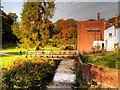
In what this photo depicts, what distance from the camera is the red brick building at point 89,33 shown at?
29.7 m

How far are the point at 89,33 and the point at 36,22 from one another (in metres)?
14.4

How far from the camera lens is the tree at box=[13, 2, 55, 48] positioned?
22.1 meters

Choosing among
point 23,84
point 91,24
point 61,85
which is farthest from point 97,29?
point 23,84

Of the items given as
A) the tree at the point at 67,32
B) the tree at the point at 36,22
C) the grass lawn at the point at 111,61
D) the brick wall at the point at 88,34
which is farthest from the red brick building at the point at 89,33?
the grass lawn at the point at 111,61

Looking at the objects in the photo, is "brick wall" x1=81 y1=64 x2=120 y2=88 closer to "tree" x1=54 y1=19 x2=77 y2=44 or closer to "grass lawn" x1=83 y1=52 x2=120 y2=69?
"grass lawn" x1=83 y1=52 x2=120 y2=69

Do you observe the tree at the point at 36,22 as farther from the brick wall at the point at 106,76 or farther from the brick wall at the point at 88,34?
the brick wall at the point at 106,76

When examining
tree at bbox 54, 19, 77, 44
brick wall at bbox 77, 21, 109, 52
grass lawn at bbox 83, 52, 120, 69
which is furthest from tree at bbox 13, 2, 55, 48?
tree at bbox 54, 19, 77, 44

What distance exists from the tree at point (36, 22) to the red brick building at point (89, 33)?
10.4m

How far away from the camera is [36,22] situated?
889 inches

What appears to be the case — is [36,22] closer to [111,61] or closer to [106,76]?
[111,61]

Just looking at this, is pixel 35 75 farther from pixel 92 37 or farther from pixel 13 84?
pixel 92 37

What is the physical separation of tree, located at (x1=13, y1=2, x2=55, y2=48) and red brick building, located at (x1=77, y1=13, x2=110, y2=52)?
34.2 ft

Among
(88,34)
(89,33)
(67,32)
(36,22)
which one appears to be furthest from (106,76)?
(67,32)

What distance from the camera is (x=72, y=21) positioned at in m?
44.9
